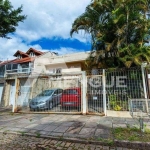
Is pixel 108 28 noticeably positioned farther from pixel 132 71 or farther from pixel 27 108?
pixel 27 108

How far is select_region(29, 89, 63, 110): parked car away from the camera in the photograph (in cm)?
883

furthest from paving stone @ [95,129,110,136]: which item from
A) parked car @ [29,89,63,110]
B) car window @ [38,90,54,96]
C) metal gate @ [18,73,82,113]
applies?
car window @ [38,90,54,96]

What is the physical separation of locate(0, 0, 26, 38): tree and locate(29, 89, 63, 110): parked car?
972 cm

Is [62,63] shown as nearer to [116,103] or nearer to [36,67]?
[36,67]

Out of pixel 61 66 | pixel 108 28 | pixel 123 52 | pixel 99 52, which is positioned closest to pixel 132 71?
pixel 123 52

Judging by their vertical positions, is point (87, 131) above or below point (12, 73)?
→ below

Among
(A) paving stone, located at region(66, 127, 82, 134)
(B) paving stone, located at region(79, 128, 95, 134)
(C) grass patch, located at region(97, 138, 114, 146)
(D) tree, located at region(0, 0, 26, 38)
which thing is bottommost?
(C) grass patch, located at region(97, 138, 114, 146)

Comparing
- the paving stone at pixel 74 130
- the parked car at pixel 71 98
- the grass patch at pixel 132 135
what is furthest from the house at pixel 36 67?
the grass patch at pixel 132 135

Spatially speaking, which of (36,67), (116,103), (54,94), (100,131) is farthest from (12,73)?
(100,131)

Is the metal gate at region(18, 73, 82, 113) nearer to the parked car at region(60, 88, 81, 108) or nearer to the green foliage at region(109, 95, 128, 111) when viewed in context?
the parked car at region(60, 88, 81, 108)

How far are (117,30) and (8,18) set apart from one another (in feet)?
39.0

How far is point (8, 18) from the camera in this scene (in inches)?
567

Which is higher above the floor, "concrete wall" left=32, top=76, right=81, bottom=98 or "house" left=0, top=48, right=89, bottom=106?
"house" left=0, top=48, right=89, bottom=106

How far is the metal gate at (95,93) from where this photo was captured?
785cm
